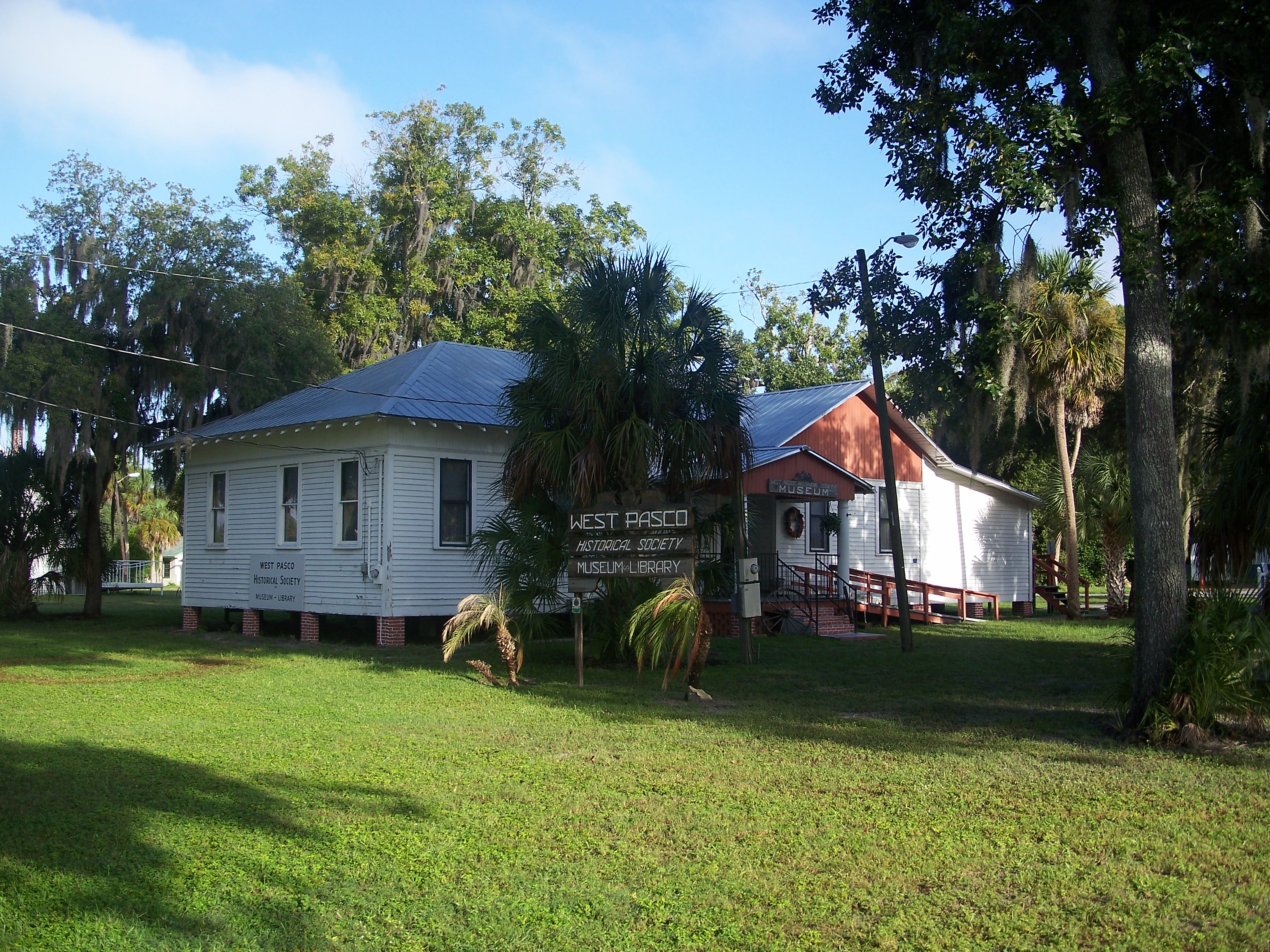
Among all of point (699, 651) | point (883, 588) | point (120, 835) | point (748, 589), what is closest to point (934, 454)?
point (883, 588)

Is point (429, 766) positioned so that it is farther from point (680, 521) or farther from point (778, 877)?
point (680, 521)

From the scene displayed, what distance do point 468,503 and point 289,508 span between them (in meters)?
3.65

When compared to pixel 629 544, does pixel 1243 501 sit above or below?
above

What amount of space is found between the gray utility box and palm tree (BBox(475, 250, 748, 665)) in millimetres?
1237

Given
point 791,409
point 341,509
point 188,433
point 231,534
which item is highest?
point 791,409

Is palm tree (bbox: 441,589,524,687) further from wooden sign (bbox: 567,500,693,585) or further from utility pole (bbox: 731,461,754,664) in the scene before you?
utility pole (bbox: 731,461,754,664)

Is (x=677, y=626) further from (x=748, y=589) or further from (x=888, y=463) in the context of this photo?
(x=888, y=463)

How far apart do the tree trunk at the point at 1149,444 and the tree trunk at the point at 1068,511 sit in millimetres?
13764

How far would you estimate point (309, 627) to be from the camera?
19.2 meters

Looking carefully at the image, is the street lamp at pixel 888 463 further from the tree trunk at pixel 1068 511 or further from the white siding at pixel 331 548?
the white siding at pixel 331 548

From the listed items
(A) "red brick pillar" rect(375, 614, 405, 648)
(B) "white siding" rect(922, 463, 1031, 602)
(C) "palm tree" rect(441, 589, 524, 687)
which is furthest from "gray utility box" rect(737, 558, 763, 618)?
(B) "white siding" rect(922, 463, 1031, 602)

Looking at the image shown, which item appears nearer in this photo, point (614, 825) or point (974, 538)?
point (614, 825)

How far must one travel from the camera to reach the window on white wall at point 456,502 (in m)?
18.5

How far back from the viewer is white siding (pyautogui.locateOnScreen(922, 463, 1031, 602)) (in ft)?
88.0
